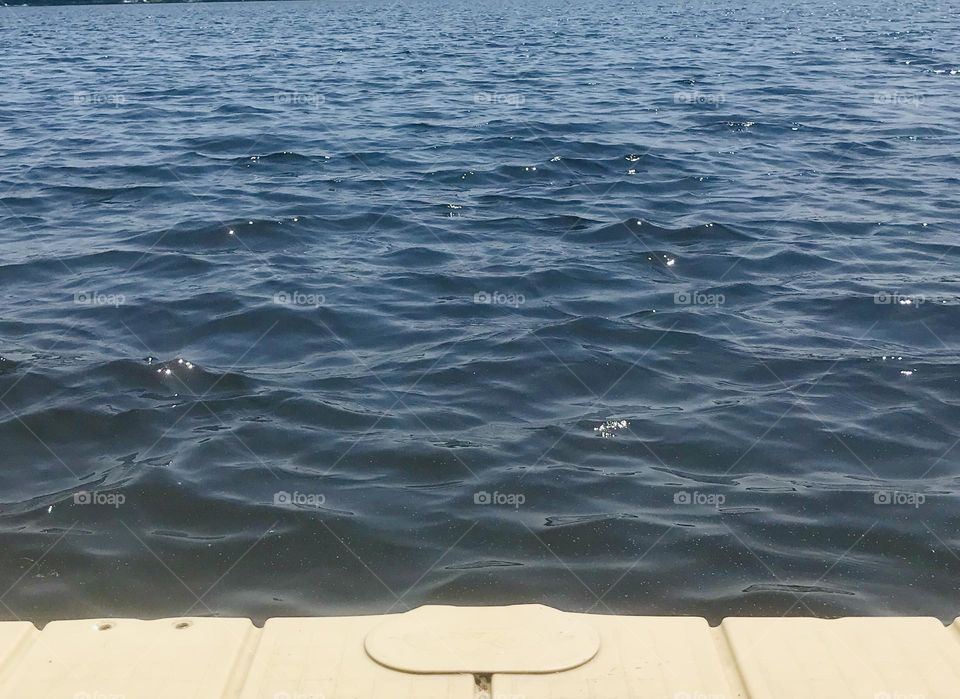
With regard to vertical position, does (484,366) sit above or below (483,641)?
below

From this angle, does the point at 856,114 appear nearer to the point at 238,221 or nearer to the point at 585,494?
the point at 238,221

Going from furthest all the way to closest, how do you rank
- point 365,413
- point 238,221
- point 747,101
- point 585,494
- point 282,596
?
point 747,101 → point 238,221 → point 365,413 → point 585,494 → point 282,596

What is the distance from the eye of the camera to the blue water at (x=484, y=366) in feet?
19.4

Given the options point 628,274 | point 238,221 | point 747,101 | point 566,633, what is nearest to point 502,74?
point 747,101

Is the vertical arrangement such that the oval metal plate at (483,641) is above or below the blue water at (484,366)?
above

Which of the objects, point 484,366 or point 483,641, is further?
point 484,366

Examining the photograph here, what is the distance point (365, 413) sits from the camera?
24.8 feet

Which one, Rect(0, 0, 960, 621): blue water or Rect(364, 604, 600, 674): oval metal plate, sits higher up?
Rect(364, 604, 600, 674): oval metal plate

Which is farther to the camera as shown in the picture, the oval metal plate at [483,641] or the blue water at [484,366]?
the blue water at [484,366]

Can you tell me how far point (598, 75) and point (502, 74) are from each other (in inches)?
90.3

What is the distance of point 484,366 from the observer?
328 inches

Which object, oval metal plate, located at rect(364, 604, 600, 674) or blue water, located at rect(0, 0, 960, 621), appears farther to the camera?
blue water, located at rect(0, 0, 960, 621)

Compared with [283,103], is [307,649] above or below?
above

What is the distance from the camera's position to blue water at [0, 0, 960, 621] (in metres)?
5.92
